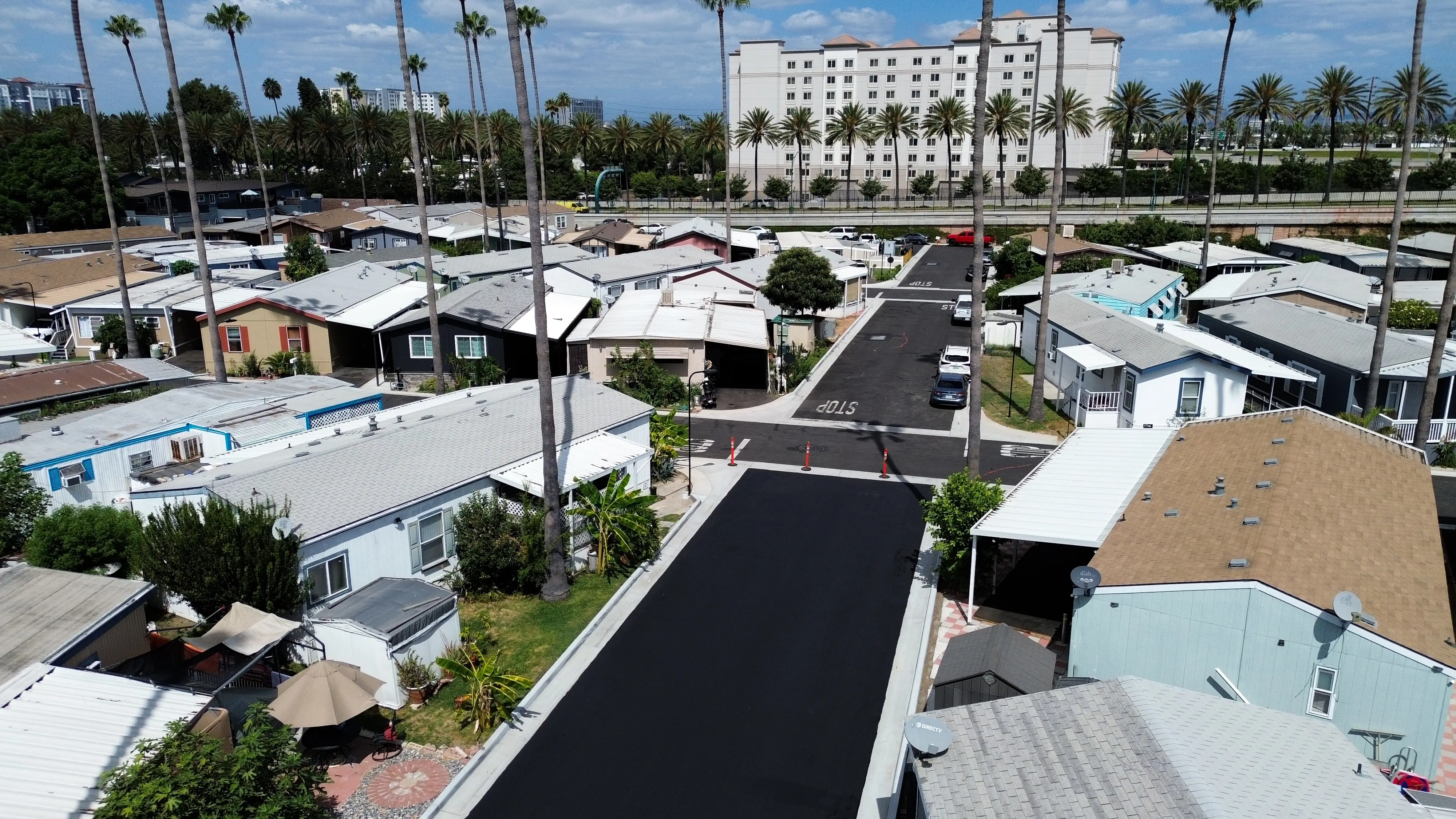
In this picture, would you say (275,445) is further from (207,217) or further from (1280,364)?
(207,217)

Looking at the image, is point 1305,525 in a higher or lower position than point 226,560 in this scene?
higher

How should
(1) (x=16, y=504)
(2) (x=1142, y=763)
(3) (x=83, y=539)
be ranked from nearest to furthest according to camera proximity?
(2) (x=1142, y=763), (3) (x=83, y=539), (1) (x=16, y=504)

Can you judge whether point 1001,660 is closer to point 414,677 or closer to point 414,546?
point 414,677

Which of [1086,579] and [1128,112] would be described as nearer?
[1086,579]

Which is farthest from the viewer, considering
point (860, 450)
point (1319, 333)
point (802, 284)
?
point (802, 284)

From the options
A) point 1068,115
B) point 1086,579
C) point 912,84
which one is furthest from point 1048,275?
point 912,84
